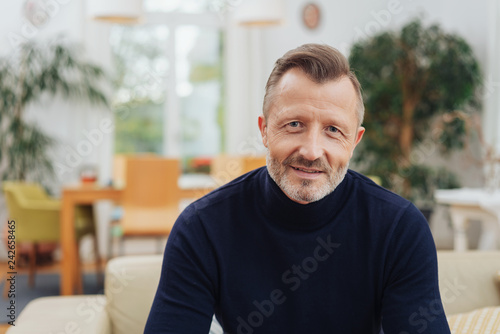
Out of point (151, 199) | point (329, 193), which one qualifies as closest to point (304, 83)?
point (329, 193)

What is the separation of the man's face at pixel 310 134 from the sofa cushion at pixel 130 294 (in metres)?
0.61

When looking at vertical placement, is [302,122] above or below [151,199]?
above

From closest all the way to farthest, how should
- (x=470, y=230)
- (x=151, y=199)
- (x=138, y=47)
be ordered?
(x=151, y=199) → (x=470, y=230) → (x=138, y=47)

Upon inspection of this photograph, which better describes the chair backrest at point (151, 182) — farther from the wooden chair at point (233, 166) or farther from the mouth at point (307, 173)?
the mouth at point (307, 173)

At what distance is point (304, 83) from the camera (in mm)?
1359

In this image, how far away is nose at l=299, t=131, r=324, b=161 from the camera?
1.34m

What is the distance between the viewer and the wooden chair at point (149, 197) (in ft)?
13.8

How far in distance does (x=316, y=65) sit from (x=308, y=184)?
0.85 feet

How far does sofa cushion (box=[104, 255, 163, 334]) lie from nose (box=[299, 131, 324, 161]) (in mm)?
687

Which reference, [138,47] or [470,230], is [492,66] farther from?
[138,47]

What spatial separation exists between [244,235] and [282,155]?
0.68 ft

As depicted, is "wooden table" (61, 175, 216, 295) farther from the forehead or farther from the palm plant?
the forehead

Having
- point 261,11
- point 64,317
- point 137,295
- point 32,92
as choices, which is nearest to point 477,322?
point 137,295

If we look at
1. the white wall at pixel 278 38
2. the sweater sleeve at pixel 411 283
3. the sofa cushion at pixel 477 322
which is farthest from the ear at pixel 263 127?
the white wall at pixel 278 38
